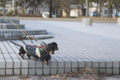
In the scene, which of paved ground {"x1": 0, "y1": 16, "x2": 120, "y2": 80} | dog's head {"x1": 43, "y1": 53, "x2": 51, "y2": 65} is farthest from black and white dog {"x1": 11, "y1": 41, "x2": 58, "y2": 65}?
paved ground {"x1": 0, "y1": 16, "x2": 120, "y2": 80}

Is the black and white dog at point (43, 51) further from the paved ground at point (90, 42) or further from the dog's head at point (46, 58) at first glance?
the paved ground at point (90, 42)

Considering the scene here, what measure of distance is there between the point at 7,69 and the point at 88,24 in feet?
50.8

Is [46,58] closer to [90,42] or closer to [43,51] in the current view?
[43,51]

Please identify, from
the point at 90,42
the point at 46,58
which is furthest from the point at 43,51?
the point at 90,42

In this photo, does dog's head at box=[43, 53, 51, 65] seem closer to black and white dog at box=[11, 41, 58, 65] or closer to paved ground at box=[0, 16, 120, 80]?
black and white dog at box=[11, 41, 58, 65]

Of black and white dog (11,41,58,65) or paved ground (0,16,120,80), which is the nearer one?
black and white dog (11,41,58,65)

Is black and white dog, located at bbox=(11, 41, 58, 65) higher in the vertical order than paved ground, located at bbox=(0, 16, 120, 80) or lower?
higher

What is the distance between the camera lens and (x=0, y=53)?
263 inches

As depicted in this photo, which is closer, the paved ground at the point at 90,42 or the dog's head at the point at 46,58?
the dog's head at the point at 46,58

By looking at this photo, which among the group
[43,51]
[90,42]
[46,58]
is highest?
[43,51]

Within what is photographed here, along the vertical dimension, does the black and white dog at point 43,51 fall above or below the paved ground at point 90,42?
above

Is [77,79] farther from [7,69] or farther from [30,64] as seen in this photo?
[7,69]

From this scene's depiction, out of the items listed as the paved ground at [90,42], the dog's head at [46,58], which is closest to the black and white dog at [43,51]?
the dog's head at [46,58]

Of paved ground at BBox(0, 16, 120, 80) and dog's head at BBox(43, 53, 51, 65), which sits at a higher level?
dog's head at BBox(43, 53, 51, 65)
